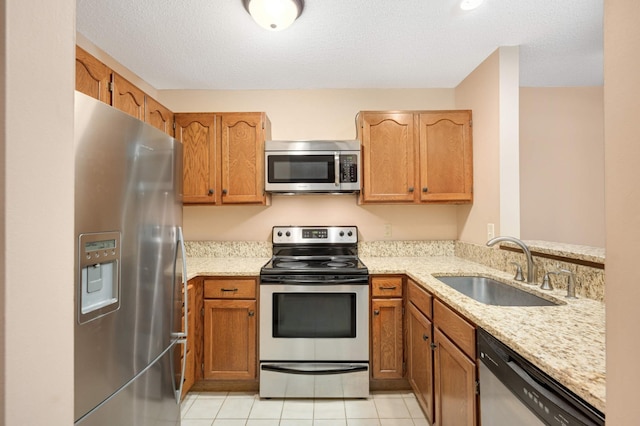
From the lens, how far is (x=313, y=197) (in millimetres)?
2787

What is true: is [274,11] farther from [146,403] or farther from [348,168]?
[146,403]

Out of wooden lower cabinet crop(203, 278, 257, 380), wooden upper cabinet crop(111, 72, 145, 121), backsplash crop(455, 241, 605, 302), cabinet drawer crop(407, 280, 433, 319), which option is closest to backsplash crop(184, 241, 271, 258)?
wooden lower cabinet crop(203, 278, 257, 380)

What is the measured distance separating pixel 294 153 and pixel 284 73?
0.65 m

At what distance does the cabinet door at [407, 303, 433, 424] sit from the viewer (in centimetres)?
173

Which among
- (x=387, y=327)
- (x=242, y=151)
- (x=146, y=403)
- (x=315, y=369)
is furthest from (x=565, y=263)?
(x=242, y=151)

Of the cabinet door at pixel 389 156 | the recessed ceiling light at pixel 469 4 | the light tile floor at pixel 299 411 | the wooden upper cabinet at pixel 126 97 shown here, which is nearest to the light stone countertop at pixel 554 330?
the cabinet door at pixel 389 156

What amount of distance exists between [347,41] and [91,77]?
4.90 ft

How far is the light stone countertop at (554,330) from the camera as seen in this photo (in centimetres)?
73

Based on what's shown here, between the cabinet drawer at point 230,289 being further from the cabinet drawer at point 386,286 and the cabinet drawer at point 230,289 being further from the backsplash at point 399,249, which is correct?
the backsplash at point 399,249

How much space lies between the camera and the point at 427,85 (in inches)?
108

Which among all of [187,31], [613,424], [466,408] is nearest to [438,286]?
[466,408]

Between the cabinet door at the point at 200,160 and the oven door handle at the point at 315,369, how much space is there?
1.36m

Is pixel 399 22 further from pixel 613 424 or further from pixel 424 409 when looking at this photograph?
pixel 424 409

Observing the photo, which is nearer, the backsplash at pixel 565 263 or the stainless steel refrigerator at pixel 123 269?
the stainless steel refrigerator at pixel 123 269
